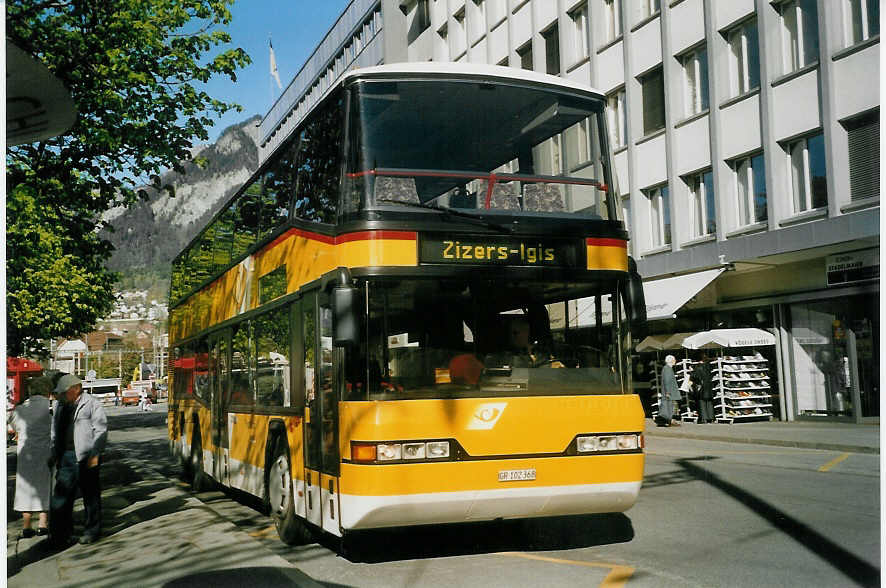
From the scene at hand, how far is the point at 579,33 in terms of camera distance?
106 ft

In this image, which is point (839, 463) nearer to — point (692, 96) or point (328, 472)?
point (328, 472)

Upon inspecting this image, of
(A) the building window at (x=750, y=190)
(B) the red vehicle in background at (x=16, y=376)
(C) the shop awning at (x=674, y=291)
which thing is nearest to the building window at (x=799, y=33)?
(A) the building window at (x=750, y=190)

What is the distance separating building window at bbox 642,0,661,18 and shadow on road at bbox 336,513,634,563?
21736mm

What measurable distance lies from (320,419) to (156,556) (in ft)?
6.41

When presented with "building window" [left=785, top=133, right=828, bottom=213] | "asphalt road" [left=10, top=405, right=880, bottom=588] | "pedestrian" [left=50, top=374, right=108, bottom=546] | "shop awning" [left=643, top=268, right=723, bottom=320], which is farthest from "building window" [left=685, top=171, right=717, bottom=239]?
"pedestrian" [left=50, top=374, right=108, bottom=546]

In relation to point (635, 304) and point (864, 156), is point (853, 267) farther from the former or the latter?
point (635, 304)

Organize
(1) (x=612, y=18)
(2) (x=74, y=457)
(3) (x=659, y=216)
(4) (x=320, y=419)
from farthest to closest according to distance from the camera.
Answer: (1) (x=612, y=18) < (3) (x=659, y=216) < (2) (x=74, y=457) < (4) (x=320, y=419)

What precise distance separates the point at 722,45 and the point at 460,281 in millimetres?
20020

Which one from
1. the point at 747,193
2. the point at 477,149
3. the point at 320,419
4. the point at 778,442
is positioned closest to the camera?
the point at 320,419

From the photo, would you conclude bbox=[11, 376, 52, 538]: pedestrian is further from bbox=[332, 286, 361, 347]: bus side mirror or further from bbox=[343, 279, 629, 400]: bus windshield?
bbox=[332, 286, 361, 347]: bus side mirror

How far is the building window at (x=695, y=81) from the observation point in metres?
25.9

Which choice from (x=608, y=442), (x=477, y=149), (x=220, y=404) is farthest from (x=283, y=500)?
(x=477, y=149)

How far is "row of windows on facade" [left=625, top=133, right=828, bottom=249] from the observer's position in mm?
21656

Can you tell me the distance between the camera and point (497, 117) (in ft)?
27.2
